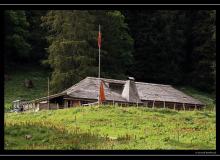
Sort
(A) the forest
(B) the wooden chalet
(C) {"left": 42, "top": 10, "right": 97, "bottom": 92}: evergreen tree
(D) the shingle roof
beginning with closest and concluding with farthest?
(A) the forest < (C) {"left": 42, "top": 10, "right": 97, "bottom": 92}: evergreen tree < (B) the wooden chalet < (D) the shingle roof

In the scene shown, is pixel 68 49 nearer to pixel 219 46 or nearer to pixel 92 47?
pixel 92 47

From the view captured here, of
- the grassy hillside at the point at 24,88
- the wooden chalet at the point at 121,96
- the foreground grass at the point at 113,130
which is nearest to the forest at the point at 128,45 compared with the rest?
the grassy hillside at the point at 24,88

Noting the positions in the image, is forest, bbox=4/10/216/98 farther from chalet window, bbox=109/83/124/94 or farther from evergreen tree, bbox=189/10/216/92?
chalet window, bbox=109/83/124/94

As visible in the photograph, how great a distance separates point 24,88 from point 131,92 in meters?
10.2

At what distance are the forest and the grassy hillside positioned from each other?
27.2 inches

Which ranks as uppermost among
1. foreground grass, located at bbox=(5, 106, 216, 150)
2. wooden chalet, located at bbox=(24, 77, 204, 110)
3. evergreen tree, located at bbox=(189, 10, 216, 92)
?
evergreen tree, located at bbox=(189, 10, 216, 92)

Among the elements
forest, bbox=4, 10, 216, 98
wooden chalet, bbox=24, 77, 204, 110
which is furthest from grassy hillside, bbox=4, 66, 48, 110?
wooden chalet, bbox=24, 77, 204, 110

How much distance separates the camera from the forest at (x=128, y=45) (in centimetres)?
2597

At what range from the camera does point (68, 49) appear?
32094 millimetres

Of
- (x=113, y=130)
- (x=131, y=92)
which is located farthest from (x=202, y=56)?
(x=131, y=92)

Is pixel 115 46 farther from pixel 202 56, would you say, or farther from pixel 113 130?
pixel 113 130

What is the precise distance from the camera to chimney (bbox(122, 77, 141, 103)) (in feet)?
137

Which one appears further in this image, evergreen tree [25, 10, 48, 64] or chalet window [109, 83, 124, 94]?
chalet window [109, 83, 124, 94]
